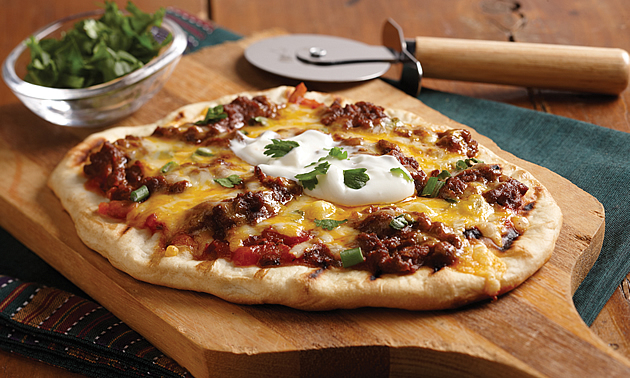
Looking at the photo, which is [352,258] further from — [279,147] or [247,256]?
[279,147]

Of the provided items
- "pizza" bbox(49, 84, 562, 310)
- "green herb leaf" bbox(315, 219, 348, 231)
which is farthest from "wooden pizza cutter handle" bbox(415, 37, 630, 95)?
"green herb leaf" bbox(315, 219, 348, 231)

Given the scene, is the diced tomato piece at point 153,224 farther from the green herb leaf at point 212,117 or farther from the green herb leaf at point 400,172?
the green herb leaf at point 400,172

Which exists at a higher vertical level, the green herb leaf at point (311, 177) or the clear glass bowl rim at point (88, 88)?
the green herb leaf at point (311, 177)

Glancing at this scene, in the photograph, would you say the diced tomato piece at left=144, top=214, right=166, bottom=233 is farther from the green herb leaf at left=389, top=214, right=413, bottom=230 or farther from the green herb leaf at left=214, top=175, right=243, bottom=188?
the green herb leaf at left=389, top=214, right=413, bottom=230

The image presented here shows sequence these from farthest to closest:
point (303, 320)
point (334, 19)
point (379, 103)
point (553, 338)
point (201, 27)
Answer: point (334, 19) < point (201, 27) < point (379, 103) < point (303, 320) < point (553, 338)

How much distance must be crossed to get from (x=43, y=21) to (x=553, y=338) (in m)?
8.20

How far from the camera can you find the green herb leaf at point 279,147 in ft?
13.8

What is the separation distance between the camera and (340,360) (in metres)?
3.17

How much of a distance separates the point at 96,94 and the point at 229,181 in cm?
188

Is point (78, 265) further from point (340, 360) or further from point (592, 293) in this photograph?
point (592, 293)

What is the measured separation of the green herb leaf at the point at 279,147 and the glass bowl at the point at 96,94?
169cm

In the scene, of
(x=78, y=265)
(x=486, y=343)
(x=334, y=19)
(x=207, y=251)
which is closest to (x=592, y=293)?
(x=486, y=343)

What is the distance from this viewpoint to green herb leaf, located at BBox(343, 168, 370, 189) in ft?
12.4

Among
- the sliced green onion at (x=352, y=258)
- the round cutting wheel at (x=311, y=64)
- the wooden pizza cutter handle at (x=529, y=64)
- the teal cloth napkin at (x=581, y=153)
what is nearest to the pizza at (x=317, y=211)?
the sliced green onion at (x=352, y=258)
